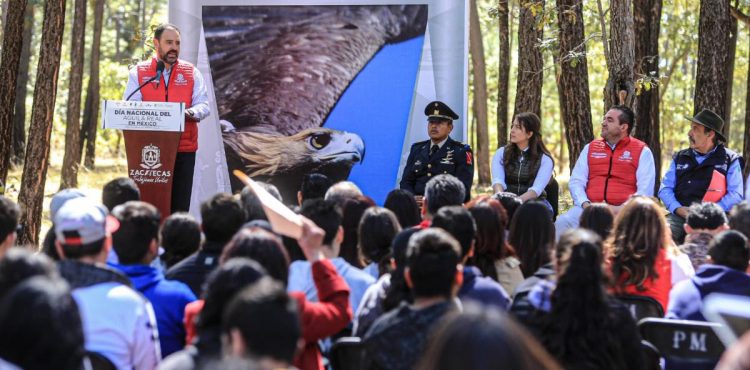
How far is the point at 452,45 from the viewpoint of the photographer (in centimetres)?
1040

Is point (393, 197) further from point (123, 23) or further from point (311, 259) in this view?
point (123, 23)

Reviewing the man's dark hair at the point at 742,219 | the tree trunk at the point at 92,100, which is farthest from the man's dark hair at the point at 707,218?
the tree trunk at the point at 92,100

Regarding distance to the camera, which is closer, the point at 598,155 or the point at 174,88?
the point at 174,88

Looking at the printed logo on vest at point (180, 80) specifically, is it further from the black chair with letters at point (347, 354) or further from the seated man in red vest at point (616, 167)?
the black chair with letters at point (347, 354)

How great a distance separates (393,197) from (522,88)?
35.8 ft

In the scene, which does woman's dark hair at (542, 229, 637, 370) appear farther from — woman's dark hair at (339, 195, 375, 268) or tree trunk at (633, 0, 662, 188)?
tree trunk at (633, 0, 662, 188)

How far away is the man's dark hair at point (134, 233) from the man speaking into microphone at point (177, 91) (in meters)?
3.51

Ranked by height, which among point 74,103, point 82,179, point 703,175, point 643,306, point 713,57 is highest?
point 713,57

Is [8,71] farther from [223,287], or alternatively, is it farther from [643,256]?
[223,287]

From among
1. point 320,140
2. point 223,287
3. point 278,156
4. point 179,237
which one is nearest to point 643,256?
point 179,237

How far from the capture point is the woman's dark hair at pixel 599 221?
21.8 feet

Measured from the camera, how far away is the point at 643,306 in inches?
217

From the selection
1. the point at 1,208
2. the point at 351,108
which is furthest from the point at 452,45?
the point at 1,208

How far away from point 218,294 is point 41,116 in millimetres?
8116
